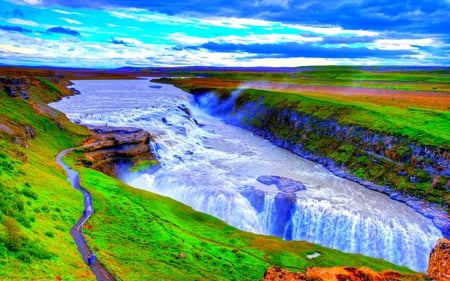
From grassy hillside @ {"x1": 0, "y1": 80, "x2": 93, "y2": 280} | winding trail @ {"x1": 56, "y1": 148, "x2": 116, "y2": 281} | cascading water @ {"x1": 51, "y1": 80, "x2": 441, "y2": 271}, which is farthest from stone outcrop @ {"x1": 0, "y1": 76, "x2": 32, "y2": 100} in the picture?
winding trail @ {"x1": 56, "y1": 148, "x2": 116, "y2": 281}

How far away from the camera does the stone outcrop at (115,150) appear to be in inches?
1998

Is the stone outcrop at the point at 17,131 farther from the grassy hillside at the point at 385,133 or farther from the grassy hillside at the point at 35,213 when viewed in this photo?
the grassy hillside at the point at 385,133

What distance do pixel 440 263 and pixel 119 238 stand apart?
63.3 ft

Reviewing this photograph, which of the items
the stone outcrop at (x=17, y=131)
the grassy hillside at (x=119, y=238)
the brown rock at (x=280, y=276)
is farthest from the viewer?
the stone outcrop at (x=17, y=131)

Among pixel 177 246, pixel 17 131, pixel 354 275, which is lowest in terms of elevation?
pixel 177 246

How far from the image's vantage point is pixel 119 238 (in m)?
26.9

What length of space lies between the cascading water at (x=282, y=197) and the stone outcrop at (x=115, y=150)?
240 cm

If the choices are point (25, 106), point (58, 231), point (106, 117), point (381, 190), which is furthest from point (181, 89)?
point (58, 231)

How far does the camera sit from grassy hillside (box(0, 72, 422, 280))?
1925cm

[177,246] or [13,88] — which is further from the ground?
[13,88]

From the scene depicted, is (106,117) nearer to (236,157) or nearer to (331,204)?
(236,157)

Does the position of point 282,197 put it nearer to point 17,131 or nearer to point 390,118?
point 390,118

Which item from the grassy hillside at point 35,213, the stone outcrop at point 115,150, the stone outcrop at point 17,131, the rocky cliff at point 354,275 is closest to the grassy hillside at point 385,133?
the stone outcrop at point 115,150

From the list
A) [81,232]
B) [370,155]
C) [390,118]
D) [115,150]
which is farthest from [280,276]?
[390,118]
